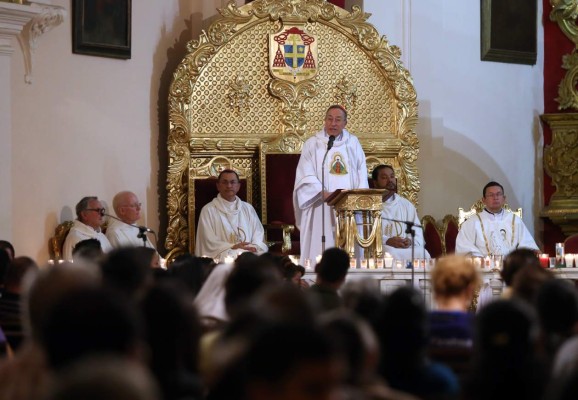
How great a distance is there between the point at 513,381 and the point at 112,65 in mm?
10247

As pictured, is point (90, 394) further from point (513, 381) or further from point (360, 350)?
point (513, 381)

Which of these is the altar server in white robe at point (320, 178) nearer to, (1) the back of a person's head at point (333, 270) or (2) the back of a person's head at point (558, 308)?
(1) the back of a person's head at point (333, 270)

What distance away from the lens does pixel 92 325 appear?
9.23 ft

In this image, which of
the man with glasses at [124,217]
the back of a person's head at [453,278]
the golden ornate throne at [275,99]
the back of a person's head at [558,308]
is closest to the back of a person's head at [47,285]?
the back of a person's head at [558,308]

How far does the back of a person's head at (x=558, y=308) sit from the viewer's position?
441 cm

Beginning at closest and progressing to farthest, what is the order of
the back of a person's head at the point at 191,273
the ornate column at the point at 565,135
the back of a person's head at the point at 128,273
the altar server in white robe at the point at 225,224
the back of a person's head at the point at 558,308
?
the back of a person's head at the point at 558,308 → the back of a person's head at the point at 128,273 → the back of a person's head at the point at 191,273 → the altar server in white robe at the point at 225,224 → the ornate column at the point at 565,135

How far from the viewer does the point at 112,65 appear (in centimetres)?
1345

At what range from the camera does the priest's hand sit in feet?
41.3

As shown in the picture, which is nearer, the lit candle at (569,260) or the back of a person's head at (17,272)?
the back of a person's head at (17,272)

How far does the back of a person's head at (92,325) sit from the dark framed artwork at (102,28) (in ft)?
34.5

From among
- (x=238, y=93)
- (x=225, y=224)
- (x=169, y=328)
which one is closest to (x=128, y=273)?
(x=169, y=328)

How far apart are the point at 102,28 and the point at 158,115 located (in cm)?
120

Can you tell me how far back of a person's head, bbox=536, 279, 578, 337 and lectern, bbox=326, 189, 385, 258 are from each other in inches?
270

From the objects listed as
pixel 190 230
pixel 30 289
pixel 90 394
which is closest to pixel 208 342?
pixel 30 289
